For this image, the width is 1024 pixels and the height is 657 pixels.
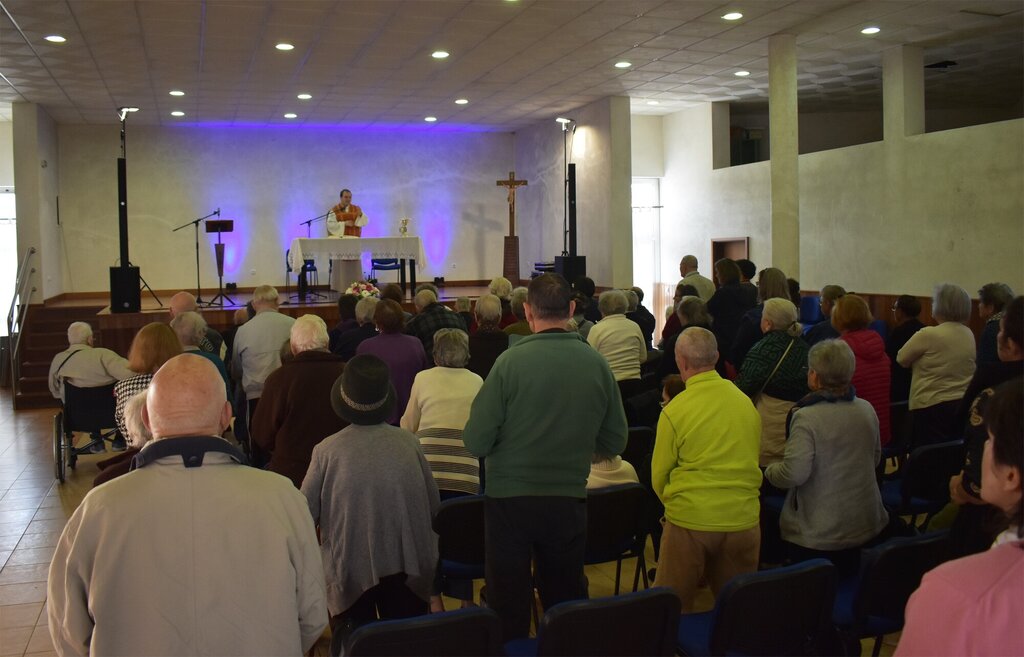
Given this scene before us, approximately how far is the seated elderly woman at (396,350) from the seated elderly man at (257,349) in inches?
43.4

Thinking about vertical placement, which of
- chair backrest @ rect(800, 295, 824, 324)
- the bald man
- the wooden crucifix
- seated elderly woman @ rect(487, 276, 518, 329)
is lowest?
the bald man

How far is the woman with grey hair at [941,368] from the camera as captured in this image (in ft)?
16.4

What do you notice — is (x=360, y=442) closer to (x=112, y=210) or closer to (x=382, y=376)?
(x=382, y=376)

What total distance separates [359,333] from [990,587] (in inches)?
196

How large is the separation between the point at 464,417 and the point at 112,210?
521 inches

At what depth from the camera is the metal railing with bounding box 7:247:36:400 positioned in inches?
431

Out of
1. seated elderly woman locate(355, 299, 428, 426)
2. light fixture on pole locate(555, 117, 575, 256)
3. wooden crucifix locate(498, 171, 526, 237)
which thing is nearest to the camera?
seated elderly woman locate(355, 299, 428, 426)

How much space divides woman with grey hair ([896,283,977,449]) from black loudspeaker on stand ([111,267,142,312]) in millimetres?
9067

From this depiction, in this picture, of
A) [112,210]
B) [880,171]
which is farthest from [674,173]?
[112,210]

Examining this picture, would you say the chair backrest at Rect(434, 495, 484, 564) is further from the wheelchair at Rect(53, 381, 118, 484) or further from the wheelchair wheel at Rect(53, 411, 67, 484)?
the wheelchair wheel at Rect(53, 411, 67, 484)

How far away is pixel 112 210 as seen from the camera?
1507cm

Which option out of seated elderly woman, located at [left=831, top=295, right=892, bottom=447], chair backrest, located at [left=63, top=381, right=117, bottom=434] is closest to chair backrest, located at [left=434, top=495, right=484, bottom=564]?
seated elderly woman, located at [left=831, top=295, right=892, bottom=447]

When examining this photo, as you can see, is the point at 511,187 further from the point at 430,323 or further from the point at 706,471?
the point at 706,471

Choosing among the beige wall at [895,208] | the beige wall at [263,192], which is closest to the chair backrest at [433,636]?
the beige wall at [895,208]
